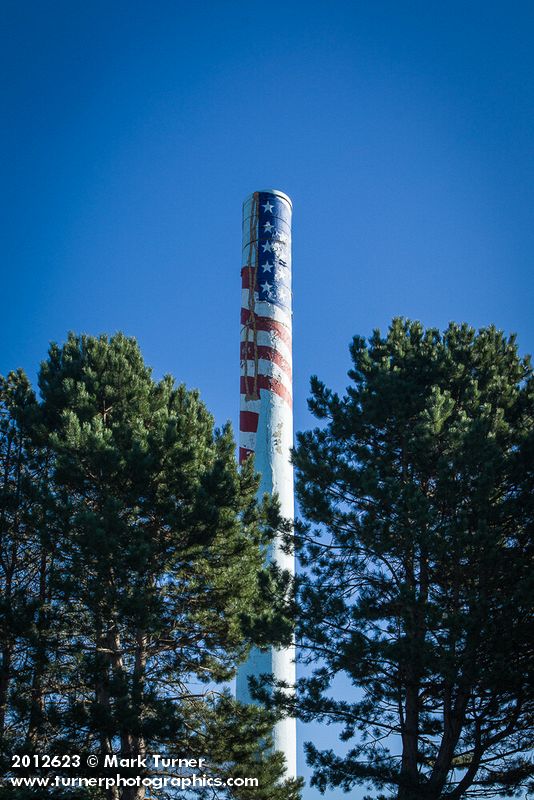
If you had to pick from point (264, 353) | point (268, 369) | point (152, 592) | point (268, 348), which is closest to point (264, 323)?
point (268, 348)

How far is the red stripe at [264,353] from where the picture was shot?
22.5 metres

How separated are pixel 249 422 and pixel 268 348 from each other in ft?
7.55

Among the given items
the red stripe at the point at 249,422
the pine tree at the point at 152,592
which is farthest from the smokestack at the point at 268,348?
the pine tree at the point at 152,592

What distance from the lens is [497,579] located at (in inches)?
445

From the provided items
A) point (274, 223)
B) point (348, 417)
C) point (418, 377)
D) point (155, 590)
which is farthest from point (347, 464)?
point (274, 223)

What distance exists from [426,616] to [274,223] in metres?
15.9

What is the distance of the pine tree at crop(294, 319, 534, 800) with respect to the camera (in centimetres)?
1064

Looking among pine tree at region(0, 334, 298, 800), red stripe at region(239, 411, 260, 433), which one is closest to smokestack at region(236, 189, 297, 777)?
red stripe at region(239, 411, 260, 433)

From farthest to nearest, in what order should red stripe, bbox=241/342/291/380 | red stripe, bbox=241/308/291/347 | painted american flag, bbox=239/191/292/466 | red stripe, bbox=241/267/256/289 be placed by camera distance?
red stripe, bbox=241/267/256/289, red stripe, bbox=241/308/291/347, red stripe, bbox=241/342/291/380, painted american flag, bbox=239/191/292/466

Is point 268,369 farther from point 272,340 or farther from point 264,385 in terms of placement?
point 272,340

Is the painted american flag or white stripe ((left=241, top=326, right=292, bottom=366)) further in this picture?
white stripe ((left=241, top=326, right=292, bottom=366))

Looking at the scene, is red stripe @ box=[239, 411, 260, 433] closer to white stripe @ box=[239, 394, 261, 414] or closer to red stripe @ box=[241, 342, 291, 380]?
white stripe @ box=[239, 394, 261, 414]

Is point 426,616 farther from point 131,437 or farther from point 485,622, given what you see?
point 131,437

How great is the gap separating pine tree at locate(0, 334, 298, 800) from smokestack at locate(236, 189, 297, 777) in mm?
6222
